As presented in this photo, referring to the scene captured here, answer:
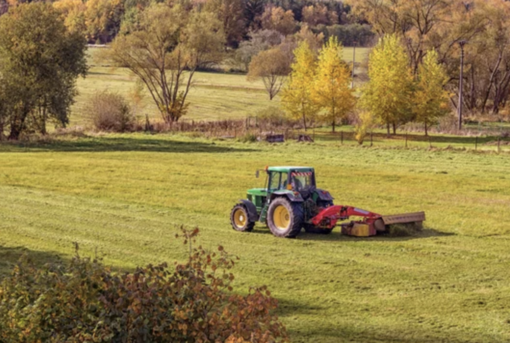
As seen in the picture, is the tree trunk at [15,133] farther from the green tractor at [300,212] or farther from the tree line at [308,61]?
the green tractor at [300,212]

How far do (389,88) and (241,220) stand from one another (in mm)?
51790

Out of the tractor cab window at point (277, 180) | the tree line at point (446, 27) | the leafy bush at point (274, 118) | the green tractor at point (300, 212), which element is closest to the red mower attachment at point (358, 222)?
the green tractor at point (300, 212)

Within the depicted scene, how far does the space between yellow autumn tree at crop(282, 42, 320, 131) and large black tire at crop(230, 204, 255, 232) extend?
54323 millimetres

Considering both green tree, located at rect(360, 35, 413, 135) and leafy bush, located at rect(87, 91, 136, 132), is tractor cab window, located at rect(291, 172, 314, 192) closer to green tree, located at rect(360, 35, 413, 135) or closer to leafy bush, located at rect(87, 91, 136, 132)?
leafy bush, located at rect(87, 91, 136, 132)

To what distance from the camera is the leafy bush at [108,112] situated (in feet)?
227

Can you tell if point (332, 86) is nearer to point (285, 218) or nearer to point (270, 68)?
point (270, 68)

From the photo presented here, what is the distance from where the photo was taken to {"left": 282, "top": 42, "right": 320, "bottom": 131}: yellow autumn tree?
254 feet

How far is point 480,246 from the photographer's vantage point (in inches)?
800

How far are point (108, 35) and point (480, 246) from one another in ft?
473

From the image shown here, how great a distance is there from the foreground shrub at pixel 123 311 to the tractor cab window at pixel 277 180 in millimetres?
12829

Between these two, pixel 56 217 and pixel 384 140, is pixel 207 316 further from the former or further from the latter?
pixel 384 140

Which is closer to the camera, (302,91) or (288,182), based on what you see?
(288,182)

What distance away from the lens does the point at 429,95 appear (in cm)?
7200

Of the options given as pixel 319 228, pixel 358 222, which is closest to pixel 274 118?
pixel 319 228
